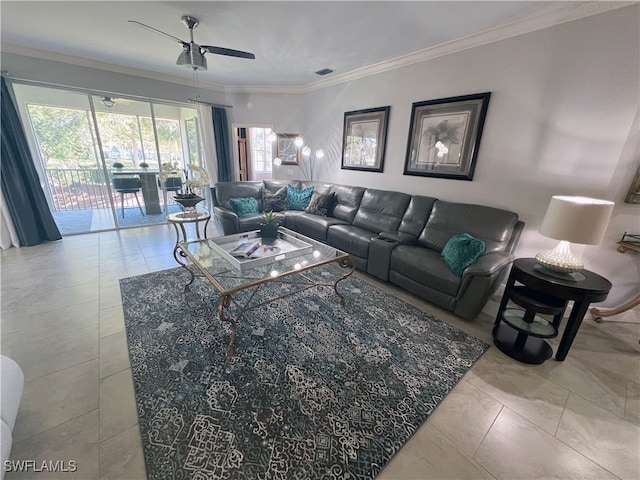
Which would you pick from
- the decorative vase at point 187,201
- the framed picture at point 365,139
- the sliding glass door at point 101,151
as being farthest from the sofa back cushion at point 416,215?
the sliding glass door at point 101,151

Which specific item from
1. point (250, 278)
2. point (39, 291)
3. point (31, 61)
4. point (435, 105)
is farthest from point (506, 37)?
point (31, 61)

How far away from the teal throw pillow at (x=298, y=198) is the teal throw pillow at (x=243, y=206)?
643mm

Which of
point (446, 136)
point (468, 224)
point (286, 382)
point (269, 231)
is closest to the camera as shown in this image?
point (286, 382)

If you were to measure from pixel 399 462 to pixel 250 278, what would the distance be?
146 centimetres

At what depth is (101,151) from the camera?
4.31 meters

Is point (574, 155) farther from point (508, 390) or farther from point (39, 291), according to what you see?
point (39, 291)

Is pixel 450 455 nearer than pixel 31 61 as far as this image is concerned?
Yes

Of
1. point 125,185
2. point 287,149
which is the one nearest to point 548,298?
point 287,149

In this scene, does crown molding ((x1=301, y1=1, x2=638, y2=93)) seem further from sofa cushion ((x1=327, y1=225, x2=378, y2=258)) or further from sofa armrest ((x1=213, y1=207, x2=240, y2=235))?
sofa armrest ((x1=213, y1=207, x2=240, y2=235))

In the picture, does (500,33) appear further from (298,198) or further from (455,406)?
(455,406)

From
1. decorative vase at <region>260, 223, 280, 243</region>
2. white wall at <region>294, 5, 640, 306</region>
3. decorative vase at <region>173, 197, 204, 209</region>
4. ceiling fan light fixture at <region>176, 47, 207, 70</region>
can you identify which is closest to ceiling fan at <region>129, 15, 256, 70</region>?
ceiling fan light fixture at <region>176, 47, 207, 70</region>

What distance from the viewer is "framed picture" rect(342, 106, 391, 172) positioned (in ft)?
12.3

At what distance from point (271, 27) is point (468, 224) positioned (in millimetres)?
2942

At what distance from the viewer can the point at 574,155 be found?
228 cm
